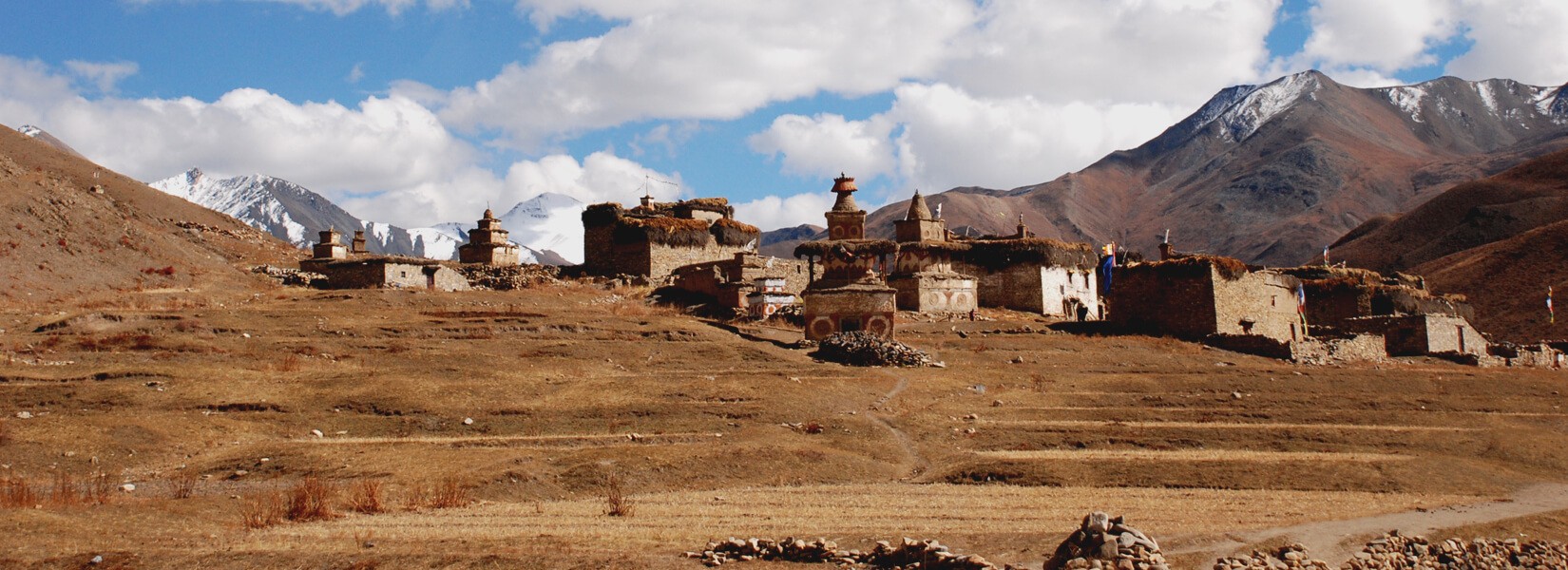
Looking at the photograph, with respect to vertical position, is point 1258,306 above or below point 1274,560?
above

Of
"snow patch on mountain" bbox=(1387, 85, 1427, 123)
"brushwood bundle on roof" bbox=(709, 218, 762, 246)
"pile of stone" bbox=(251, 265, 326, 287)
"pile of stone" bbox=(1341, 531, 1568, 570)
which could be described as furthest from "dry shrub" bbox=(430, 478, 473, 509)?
"snow patch on mountain" bbox=(1387, 85, 1427, 123)

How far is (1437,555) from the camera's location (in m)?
14.3

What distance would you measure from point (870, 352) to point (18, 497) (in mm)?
19753

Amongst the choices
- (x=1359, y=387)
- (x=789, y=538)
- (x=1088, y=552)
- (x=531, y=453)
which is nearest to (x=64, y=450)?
(x=531, y=453)

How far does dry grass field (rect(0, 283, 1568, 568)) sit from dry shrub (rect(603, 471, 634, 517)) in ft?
0.31

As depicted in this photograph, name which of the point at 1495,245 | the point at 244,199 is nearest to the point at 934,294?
the point at 1495,245

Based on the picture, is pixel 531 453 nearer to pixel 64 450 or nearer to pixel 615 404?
pixel 615 404

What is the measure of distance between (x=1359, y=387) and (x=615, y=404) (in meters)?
16.7

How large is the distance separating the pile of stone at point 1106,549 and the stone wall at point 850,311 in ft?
70.8

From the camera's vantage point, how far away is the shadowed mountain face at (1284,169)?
451ft

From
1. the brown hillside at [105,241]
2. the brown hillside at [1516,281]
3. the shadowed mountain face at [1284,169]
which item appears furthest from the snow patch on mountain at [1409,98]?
the brown hillside at [105,241]

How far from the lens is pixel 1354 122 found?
17075 centimetres

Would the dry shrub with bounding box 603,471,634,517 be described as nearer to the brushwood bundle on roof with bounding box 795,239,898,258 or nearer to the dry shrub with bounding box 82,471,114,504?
the dry shrub with bounding box 82,471,114,504

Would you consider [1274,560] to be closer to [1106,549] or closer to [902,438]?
[1106,549]
